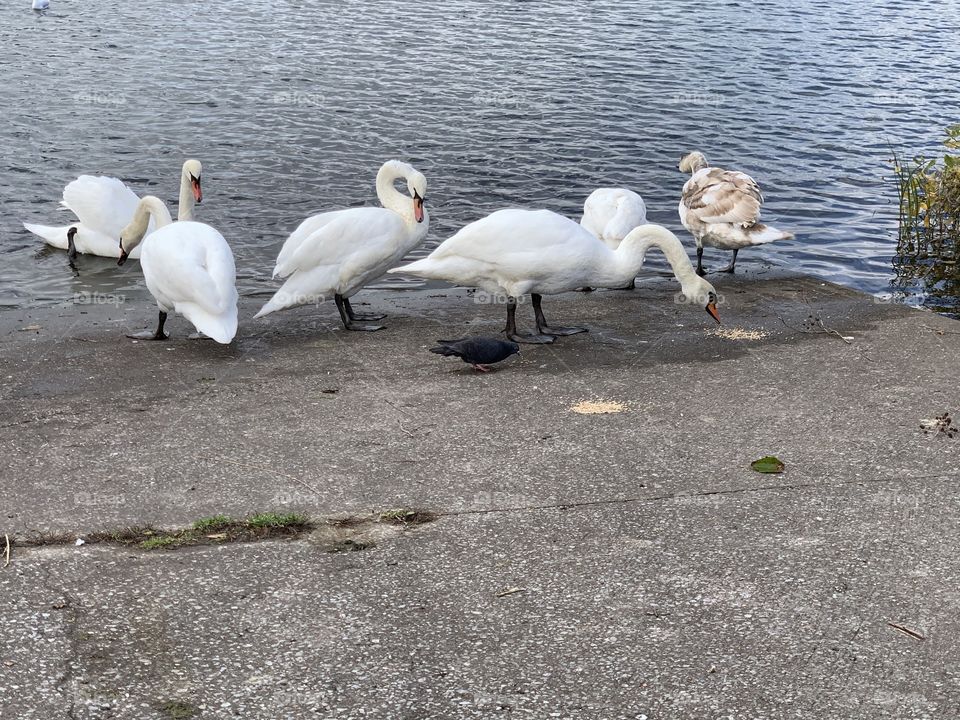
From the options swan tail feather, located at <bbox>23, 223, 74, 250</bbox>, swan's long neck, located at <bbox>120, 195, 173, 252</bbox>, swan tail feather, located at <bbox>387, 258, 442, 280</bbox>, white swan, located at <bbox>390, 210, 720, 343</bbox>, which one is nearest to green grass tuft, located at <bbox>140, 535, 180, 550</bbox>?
white swan, located at <bbox>390, 210, 720, 343</bbox>

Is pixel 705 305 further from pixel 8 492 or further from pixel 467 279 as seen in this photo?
pixel 8 492

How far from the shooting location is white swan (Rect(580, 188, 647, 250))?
9.80 m

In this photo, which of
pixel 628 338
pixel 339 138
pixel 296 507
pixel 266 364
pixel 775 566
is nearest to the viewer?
pixel 775 566

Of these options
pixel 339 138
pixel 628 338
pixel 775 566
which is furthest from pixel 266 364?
pixel 339 138

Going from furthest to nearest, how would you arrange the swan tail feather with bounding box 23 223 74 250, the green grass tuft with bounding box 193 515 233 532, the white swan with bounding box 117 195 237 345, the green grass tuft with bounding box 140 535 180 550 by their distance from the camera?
the swan tail feather with bounding box 23 223 74 250 < the white swan with bounding box 117 195 237 345 < the green grass tuft with bounding box 193 515 233 532 < the green grass tuft with bounding box 140 535 180 550

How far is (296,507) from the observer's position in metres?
4.92

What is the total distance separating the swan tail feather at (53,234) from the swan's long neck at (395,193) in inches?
155

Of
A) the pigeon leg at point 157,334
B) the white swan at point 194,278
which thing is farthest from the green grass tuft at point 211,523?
the pigeon leg at point 157,334

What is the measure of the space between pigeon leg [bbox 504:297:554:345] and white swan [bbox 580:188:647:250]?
1.95 metres

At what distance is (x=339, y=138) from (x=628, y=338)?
310 inches

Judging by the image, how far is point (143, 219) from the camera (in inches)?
401

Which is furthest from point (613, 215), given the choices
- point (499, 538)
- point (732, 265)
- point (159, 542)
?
point (159, 542)

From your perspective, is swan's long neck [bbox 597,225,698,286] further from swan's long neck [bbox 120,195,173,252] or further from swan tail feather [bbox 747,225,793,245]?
swan's long neck [bbox 120,195,173,252]

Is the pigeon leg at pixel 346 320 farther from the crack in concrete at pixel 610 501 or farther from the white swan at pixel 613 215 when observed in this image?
the crack in concrete at pixel 610 501
